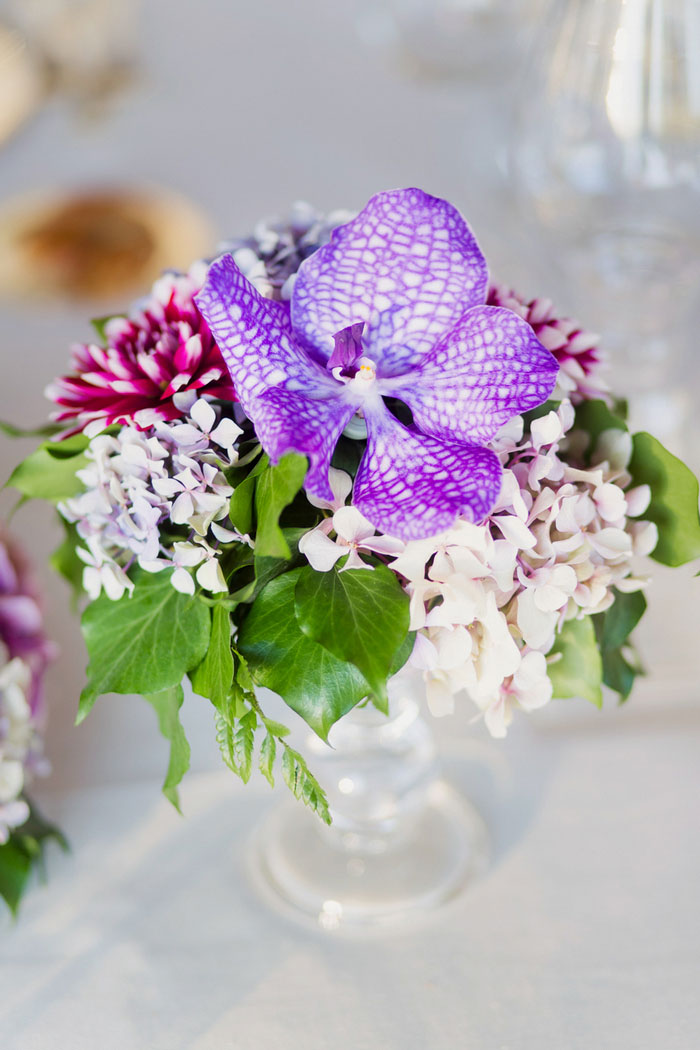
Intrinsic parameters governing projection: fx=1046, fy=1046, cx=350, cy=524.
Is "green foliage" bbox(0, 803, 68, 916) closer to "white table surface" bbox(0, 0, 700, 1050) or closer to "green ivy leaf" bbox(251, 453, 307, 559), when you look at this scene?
"white table surface" bbox(0, 0, 700, 1050)

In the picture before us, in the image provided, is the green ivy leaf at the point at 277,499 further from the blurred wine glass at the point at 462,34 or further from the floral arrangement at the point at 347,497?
the blurred wine glass at the point at 462,34

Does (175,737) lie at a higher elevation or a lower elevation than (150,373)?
lower

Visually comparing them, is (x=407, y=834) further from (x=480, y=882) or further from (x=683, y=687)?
(x=683, y=687)

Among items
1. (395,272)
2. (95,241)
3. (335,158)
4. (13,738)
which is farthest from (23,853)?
(335,158)

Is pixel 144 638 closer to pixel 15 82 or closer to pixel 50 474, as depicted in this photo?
pixel 50 474

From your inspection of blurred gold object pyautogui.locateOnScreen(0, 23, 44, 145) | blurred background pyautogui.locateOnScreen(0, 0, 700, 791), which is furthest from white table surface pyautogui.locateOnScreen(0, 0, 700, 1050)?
blurred gold object pyautogui.locateOnScreen(0, 23, 44, 145)
